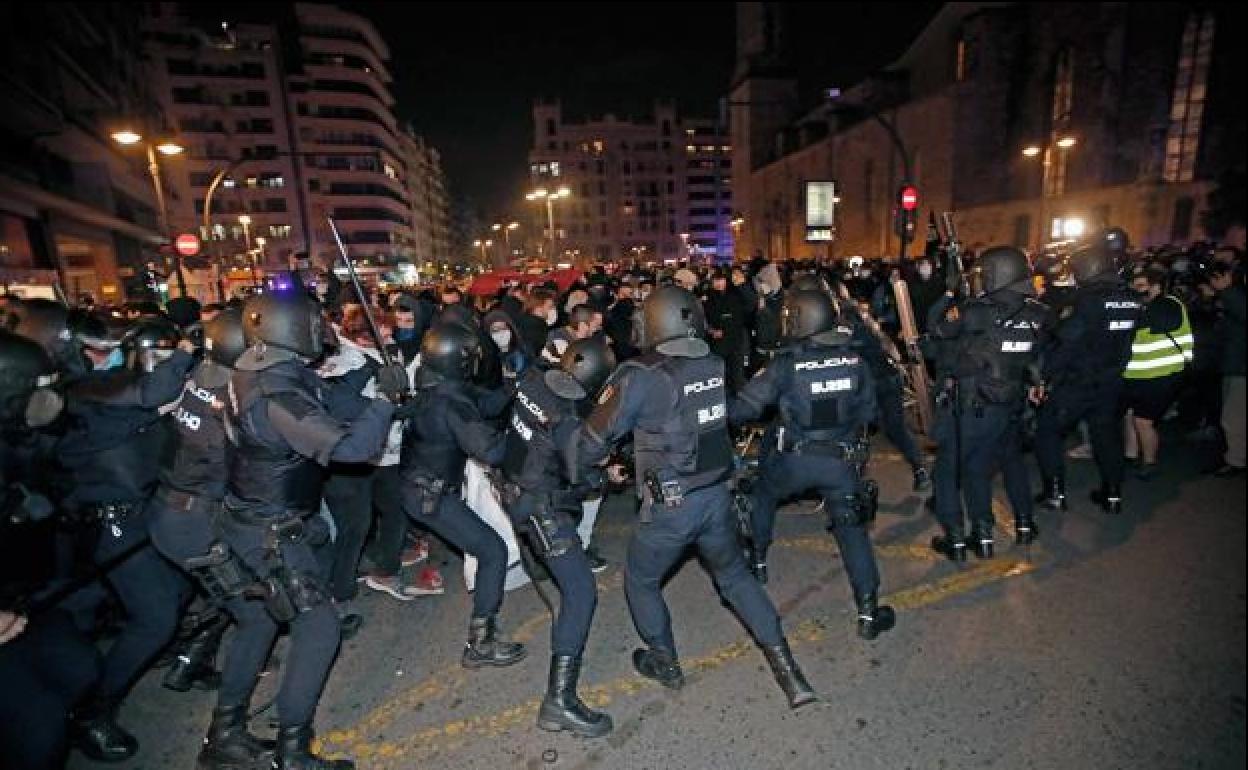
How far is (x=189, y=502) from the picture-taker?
3.22 meters

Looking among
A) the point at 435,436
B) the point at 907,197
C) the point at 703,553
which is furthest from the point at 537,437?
the point at 907,197

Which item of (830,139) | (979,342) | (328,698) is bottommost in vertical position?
(328,698)

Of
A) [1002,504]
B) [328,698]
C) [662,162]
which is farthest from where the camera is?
[662,162]

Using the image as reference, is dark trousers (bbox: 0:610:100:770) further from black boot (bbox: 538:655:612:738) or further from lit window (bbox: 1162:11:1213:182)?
lit window (bbox: 1162:11:1213:182)

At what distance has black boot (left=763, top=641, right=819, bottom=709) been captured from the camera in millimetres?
3232

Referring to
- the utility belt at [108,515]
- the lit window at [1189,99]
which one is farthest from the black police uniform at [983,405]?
the lit window at [1189,99]

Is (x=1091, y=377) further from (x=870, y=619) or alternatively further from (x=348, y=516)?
(x=348, y=516)

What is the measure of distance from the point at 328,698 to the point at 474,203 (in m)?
170

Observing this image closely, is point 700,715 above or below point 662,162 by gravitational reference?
below

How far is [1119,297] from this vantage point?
4953mm

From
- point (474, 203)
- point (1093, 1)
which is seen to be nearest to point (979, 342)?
point (1093, 1)

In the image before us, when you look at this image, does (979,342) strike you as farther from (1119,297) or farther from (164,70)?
(164,70)

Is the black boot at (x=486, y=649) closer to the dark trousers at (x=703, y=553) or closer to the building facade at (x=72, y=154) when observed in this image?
the dark trousers at (x=703, y=553)

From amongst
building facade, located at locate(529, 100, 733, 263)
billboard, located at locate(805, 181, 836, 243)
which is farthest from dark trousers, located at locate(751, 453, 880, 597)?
building facade, located at locate(529, 100, 733, 263)
